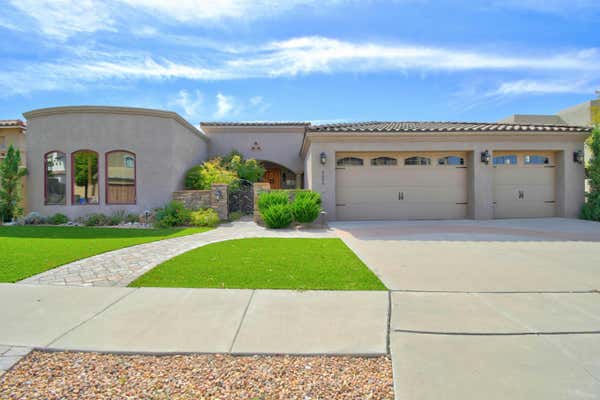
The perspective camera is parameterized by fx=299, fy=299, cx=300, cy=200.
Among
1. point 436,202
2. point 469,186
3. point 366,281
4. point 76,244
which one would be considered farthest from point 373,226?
point 76,244

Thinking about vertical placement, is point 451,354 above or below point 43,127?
below

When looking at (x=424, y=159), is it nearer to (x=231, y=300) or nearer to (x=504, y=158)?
(x=504, y=158)

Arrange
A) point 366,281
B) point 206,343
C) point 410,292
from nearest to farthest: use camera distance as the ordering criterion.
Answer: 1. point 206,343
2. point 410,292
3. point 366,281

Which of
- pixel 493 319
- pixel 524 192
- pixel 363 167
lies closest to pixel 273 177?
pixel 363 167

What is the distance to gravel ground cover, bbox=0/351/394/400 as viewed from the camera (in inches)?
92.3

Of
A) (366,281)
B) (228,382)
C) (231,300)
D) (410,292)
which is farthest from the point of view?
(366,281)

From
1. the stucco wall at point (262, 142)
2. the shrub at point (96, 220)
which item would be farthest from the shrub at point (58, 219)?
the stucco wall at point (262, 142)

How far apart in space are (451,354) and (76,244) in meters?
8.90

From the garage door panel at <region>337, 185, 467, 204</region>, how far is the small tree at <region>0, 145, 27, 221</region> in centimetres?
1360

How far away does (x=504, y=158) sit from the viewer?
13406 millimetres

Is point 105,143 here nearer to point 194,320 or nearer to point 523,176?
point 194,320

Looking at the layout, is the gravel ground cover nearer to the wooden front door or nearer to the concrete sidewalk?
the concrete sidewalk

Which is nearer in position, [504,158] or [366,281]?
[366,281]

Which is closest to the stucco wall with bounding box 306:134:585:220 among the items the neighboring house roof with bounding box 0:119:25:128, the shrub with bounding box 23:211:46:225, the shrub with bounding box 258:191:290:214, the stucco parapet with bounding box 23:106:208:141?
the shrub with bounding box 258:191:290:214
